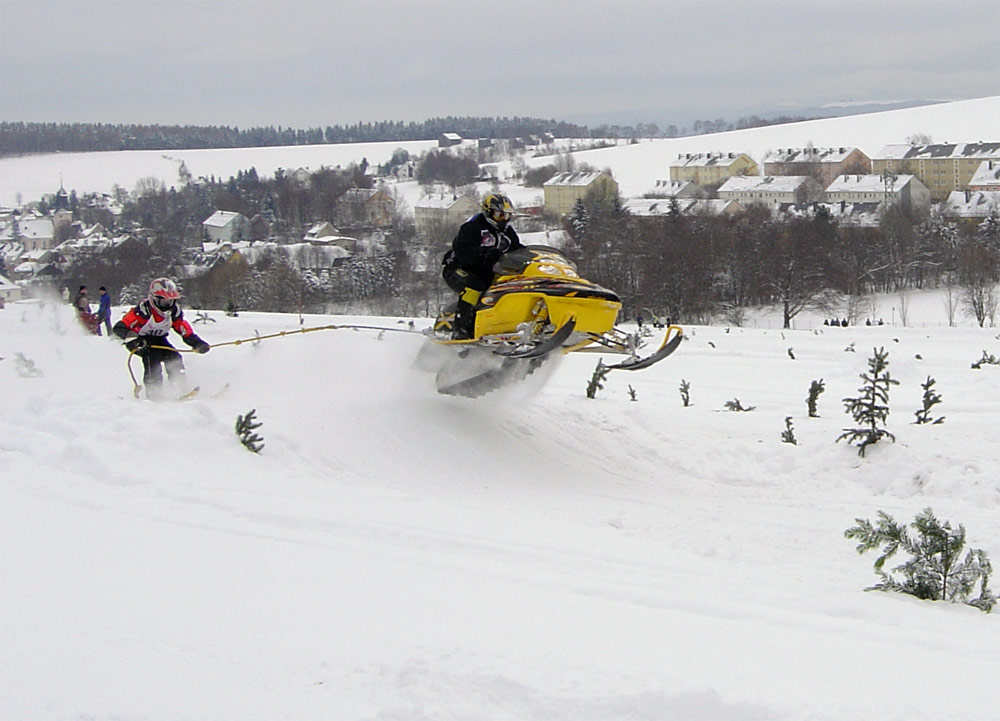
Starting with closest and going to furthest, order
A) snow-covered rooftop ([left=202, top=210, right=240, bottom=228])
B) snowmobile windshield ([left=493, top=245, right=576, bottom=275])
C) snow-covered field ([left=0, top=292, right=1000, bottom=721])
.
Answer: snow-covered field ([left=0, top=292, right=1000, bottom=721]) → snowmobile windshield ([left=493, top=245, right=576, bottom=275]) → snow-covered rooftop ([left=202, top=210, right=240, bottom=228])

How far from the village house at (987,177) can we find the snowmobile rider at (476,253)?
108 meters

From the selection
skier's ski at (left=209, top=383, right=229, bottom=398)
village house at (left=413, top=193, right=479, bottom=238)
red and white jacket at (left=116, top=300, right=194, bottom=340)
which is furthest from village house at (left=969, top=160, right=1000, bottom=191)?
red and white jacket at (left=116, top=300, right=194, bottom=340)

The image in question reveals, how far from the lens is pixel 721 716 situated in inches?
144

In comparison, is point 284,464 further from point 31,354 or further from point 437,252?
point 437,252

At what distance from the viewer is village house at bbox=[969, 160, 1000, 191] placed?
104 metres

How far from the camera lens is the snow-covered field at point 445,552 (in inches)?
151

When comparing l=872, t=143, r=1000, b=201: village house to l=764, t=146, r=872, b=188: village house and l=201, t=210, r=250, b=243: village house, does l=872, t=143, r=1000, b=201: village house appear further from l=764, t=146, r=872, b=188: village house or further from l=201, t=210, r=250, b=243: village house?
l=201, t=210, r=250, b=243: village house

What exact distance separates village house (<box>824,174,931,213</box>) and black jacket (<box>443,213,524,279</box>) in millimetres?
95800

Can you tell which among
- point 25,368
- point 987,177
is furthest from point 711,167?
point 25,368

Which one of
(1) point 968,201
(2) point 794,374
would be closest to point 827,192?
(1) point 968,201

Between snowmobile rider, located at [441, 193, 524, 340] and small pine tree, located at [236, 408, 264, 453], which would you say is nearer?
small pine tree, located at [236, 408, 264, 453]

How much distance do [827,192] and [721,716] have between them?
11324cm

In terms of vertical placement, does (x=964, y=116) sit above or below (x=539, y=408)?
above

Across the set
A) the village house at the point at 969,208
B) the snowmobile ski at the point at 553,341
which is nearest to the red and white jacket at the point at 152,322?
the snowmobile ski at the point at 553,341
